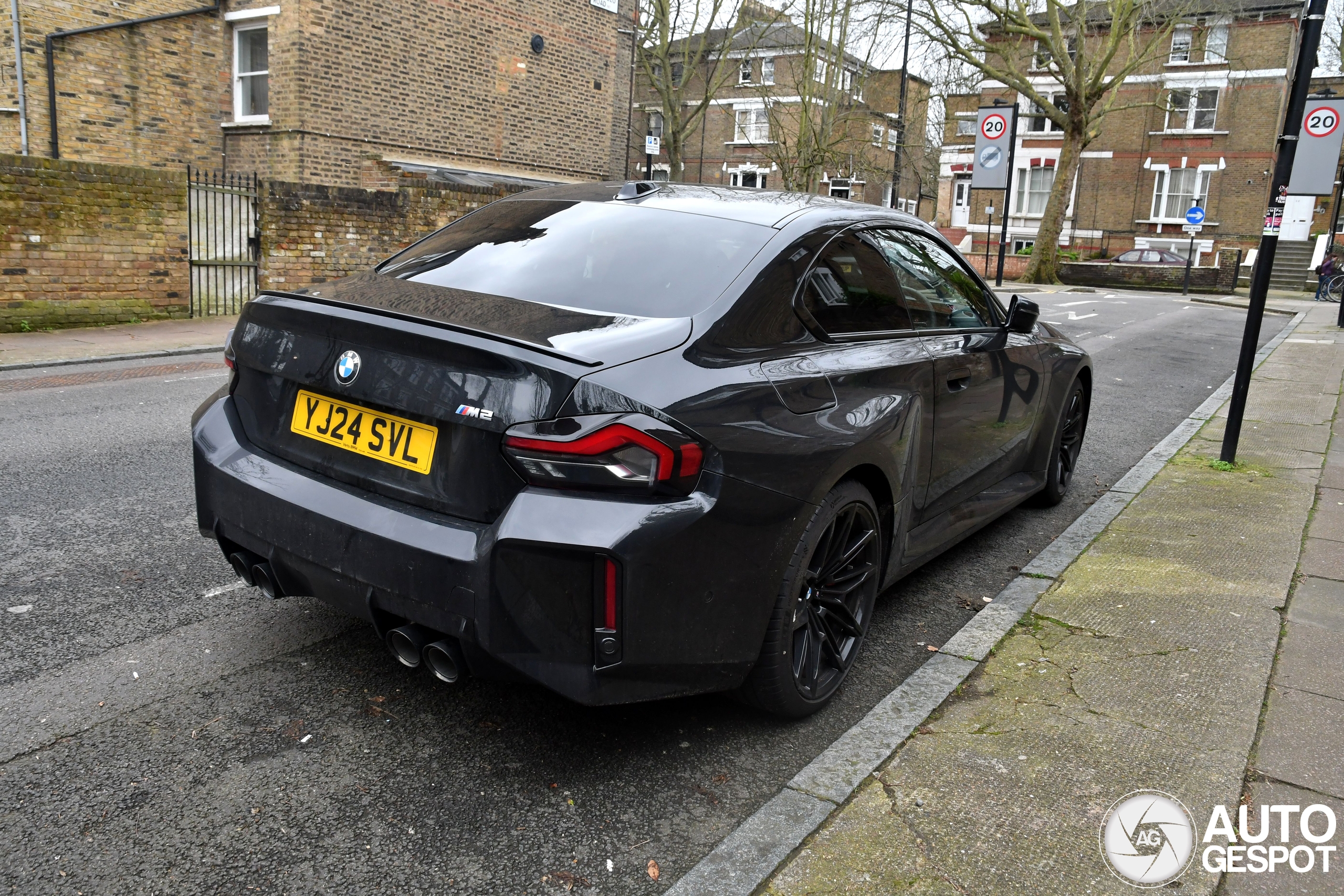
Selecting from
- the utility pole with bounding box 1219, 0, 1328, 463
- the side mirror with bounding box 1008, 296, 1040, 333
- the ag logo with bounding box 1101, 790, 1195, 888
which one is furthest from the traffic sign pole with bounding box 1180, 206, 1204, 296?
the ag logo with bounding box 1101, 790, 1195, 888

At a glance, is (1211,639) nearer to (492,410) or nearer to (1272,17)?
(492,410)

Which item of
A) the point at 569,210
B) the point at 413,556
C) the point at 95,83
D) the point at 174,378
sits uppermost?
the point at 95,83

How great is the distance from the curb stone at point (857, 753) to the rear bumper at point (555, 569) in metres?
0.38

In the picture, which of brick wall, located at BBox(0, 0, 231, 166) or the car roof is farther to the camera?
brick wall, located at BBox(0, 0, 231, 166)

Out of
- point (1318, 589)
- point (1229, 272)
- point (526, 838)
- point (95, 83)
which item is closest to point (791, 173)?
point (1229, 272)

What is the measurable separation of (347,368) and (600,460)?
0.85 meters

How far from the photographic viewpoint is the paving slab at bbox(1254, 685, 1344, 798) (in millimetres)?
2941

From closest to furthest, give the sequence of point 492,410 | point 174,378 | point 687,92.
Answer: point 492,410 → point 174,378 → point 687,92

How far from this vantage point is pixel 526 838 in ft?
8.39

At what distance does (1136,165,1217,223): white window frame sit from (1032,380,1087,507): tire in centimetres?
4539

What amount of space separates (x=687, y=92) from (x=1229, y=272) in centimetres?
3007

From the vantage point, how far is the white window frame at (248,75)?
19109 mm

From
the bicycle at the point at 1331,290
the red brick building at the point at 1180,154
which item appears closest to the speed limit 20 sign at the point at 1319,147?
the bicycle at the point at 1331,290

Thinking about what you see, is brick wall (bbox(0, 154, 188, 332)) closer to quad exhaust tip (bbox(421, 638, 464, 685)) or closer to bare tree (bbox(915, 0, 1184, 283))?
quad exhaust tip (bbox(421, 638, 464, 685))
